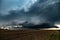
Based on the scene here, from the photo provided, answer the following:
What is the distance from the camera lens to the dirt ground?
37.7 inches

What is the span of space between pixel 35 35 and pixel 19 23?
0.85 feet

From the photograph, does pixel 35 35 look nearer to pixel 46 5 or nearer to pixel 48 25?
pixel 48 25

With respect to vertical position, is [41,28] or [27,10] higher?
[27,10]

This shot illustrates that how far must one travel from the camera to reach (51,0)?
0.97m

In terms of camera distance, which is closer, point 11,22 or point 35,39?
point 11,22

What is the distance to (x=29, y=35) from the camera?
3.32 feet

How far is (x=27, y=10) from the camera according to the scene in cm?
91

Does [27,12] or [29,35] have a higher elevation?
[27,12]

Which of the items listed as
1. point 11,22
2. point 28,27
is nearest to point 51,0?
point 28,27

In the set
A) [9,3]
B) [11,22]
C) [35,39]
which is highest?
[9,3]

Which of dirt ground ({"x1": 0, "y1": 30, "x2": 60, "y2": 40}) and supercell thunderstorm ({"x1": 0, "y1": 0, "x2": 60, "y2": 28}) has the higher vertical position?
supercell thunderstorm ({"x1": 0, "y1": 0, "x2": 60, "y2": 28})

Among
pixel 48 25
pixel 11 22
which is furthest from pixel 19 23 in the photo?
pixel 48 25

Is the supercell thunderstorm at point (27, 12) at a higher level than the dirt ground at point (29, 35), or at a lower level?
higher

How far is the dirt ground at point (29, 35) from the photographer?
0.96m
